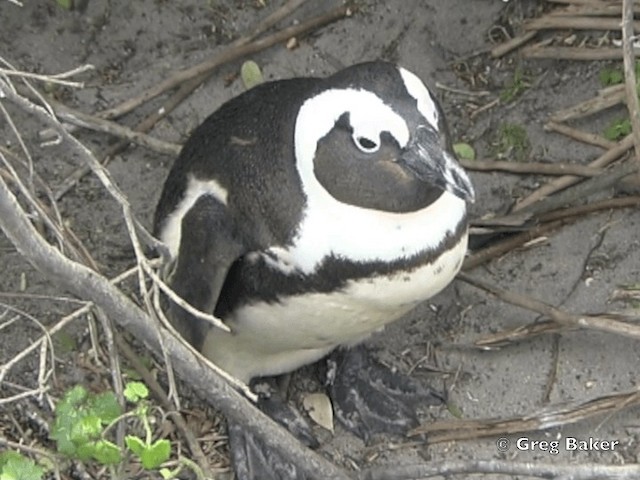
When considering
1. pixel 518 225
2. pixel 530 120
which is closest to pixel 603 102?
pixel 530 120

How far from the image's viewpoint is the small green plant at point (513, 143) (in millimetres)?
2727

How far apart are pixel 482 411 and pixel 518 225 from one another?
35 cm

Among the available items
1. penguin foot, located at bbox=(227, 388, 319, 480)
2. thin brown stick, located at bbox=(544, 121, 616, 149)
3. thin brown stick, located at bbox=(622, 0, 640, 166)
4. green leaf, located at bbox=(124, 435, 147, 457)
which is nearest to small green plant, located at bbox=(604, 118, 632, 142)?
thin brown stick, located at bbox=(544, 121, 616, 149)

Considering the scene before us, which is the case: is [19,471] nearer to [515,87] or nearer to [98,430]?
[98,430]

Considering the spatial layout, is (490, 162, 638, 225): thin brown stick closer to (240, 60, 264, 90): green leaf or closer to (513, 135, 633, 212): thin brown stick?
(513, 135, 633, 212): thin brown stick

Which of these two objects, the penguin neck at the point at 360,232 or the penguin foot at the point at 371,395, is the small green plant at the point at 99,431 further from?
the penguin foot at the point at 371,395

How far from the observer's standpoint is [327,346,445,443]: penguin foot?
247 cm

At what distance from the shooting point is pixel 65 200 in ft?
9.13

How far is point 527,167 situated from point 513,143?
0.08 m

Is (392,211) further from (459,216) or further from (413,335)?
(413,335)

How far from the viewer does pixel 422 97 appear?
6.47 feet

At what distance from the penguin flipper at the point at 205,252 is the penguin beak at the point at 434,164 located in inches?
13.7

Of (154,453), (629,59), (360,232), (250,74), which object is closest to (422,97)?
(360,232)

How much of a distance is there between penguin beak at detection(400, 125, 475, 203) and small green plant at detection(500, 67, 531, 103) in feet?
2.86
